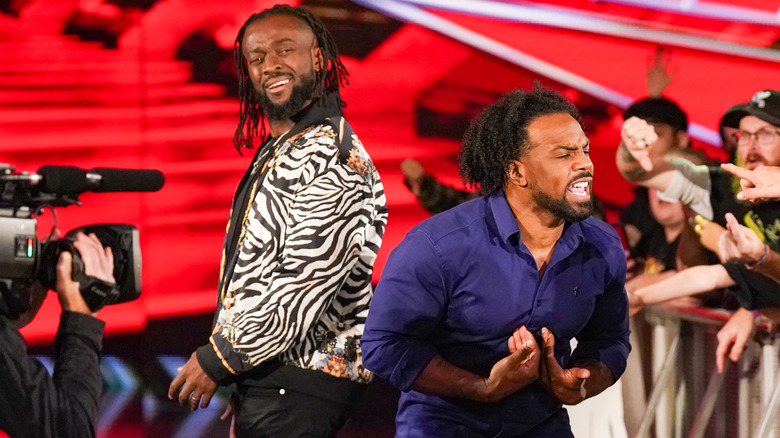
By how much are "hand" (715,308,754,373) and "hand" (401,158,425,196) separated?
1.47 m

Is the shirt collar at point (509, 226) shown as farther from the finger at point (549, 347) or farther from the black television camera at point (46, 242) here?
the black television camera at point (46, 242)

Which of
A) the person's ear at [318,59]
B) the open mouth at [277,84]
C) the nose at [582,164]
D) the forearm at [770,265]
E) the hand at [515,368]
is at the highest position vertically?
the person's ear at [318,59]

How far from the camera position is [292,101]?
265 centimetres

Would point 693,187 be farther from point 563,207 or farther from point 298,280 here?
point 298,280

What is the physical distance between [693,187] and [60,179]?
8.97 ft

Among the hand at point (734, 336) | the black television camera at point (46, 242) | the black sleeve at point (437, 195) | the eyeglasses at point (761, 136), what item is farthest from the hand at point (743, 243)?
the black television camera at point (46, 242)

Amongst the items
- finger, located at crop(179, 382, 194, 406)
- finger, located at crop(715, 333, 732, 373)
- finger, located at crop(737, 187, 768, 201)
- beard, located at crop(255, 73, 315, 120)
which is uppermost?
beard, located at crop(255, 73, 315, 120)

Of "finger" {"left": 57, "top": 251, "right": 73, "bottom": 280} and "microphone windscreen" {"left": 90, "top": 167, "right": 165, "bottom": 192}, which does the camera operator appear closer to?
"finger" {"left": 57, "top": 251, "right": 73, "bottom": 280}

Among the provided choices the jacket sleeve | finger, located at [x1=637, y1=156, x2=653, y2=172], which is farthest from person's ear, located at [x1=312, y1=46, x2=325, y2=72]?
finger, located at [x1=637, y1=156, x2=653, y2=172]

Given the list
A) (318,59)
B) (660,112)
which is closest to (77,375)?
(318,59)

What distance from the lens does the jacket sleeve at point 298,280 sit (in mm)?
2293

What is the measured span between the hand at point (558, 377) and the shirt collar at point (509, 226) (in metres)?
0.24

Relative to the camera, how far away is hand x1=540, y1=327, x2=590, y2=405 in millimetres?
1974

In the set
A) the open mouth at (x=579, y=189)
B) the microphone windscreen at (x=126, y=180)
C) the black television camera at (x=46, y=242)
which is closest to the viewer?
the black television camera at (x=46, y=242)
